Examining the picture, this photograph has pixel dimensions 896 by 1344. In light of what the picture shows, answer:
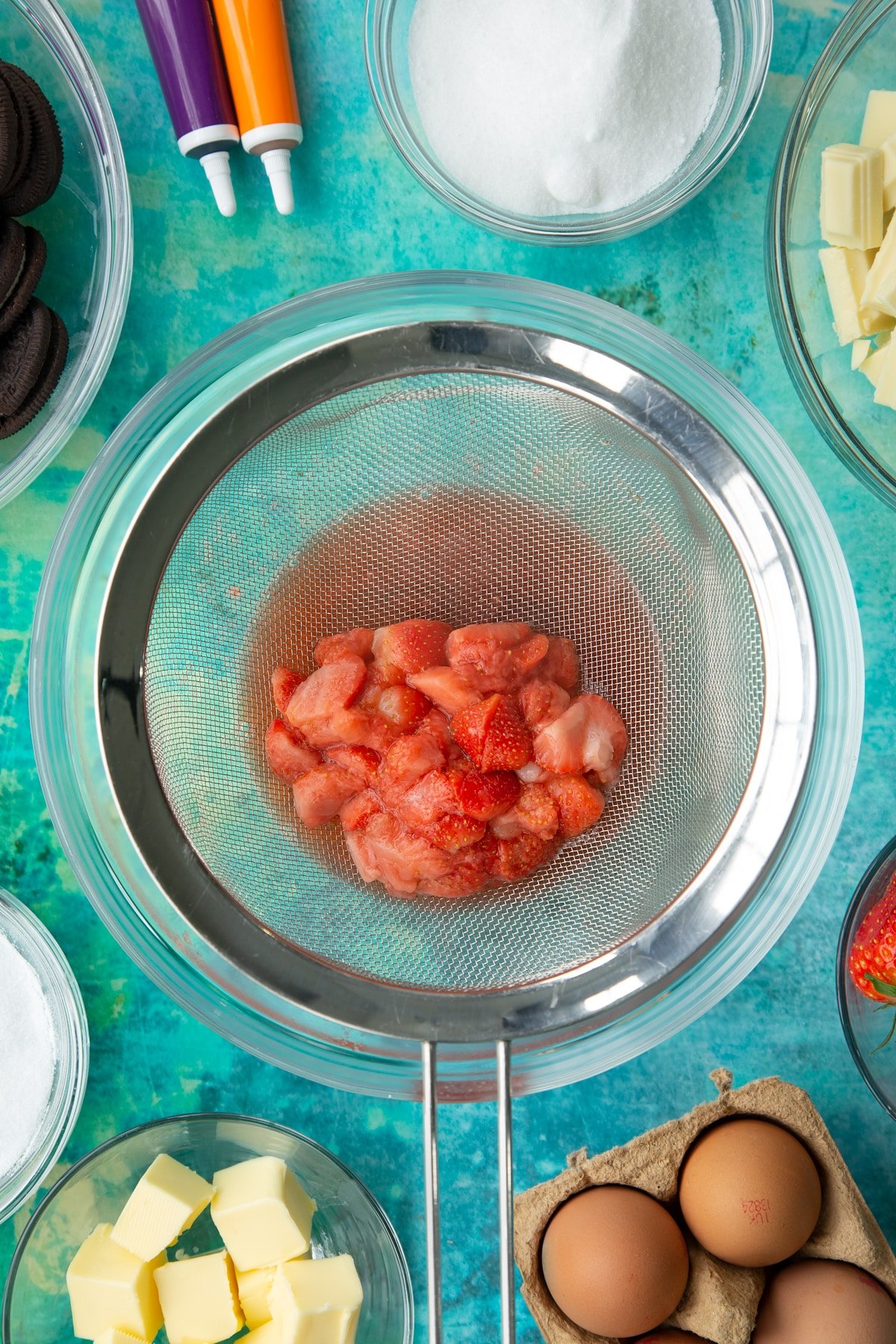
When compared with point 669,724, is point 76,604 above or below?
above

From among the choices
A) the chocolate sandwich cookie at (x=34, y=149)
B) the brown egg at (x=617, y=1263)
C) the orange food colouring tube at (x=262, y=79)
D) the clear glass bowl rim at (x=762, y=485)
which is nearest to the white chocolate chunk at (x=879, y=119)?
the clear glass bowl rim at (x=762, y=485)

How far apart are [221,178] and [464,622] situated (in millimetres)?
750

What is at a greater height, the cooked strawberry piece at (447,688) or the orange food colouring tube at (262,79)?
the orange food colouring tube at (262,79)

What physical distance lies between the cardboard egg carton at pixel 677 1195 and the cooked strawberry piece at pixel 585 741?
0.51m

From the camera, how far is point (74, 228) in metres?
1.42

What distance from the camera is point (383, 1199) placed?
1.50m

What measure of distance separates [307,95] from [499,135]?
0.31m

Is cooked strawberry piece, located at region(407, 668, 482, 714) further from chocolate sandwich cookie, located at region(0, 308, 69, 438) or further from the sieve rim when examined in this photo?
chocolate sandwich cookie, located at region(0, 308, 69, 438)

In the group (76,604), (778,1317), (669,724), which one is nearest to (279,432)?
(76,604)

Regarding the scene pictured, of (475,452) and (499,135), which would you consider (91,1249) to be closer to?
(475,452)

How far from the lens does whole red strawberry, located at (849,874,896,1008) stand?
1.32m

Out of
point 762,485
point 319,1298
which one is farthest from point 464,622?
point 319,1298

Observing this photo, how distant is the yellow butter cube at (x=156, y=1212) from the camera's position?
4.55 feet

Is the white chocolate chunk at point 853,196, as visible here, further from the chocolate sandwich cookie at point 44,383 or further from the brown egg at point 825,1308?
the brown egg at point 825,1308
